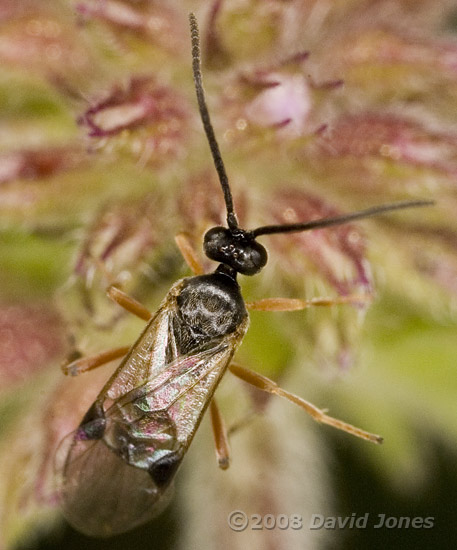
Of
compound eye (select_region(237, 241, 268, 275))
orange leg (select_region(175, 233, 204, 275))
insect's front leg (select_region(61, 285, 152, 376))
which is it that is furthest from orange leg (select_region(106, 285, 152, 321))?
compound eye (select_region(237, 241, 268, 275))

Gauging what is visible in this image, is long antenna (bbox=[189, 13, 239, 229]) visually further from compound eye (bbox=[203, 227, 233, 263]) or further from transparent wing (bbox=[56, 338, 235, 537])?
transparent wing (bbox=[56, 338, 235, 537])

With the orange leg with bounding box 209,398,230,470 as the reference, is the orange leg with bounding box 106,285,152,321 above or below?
above

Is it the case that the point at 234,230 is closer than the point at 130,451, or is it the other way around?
the point at 130,451

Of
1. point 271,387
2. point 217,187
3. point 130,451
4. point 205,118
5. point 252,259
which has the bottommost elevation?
point 271,387

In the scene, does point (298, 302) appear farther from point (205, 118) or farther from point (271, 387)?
point (205, 118)
